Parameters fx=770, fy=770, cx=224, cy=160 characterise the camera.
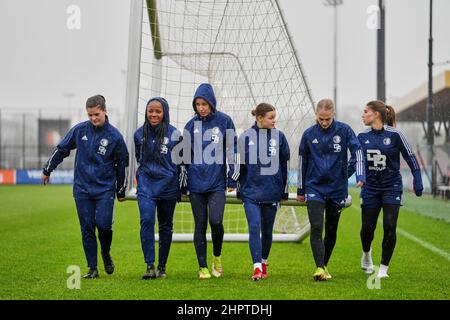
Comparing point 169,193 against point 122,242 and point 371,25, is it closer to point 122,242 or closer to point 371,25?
point 371,25

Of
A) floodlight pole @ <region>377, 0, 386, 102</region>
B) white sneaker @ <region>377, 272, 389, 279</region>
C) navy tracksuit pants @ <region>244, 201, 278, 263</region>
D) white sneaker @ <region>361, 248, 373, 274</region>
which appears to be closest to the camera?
navy tracksuit pants @ <region>244, 201, 278, 263</region>

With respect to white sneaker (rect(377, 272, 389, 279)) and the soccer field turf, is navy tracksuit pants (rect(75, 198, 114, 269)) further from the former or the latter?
white sneaker (rect(377, 272, 389, 279))

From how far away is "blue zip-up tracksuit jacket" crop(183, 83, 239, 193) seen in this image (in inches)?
289

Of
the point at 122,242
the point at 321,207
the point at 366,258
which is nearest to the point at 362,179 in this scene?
the point at 321,207

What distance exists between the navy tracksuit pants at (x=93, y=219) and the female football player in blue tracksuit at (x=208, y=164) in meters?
0.85

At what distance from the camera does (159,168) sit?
742 cm

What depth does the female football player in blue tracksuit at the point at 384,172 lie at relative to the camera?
25.2 ft

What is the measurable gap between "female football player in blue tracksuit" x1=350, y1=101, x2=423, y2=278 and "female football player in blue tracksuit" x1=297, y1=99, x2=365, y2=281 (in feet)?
1.00

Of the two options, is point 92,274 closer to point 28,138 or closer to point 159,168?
point 159,168

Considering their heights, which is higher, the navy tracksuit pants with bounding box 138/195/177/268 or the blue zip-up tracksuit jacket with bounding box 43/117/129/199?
the blue zip-up tracksuit jacket with bounding box 43/117/129/199

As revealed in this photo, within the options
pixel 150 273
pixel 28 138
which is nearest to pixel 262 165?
pixel 150 273

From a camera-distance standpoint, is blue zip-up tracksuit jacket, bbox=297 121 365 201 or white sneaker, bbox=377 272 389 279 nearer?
blue zip-up tracksuit jacket, bbox=297 121 365 201

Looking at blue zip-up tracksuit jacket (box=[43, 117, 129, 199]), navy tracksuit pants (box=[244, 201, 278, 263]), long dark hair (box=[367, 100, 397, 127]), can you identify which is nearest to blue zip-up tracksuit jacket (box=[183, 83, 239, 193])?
navy tracksuit pants (box=[244, 201, 278, 263])

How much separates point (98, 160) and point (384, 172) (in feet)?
9.36
